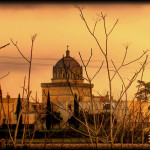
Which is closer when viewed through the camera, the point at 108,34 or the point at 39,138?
the point at 108,34

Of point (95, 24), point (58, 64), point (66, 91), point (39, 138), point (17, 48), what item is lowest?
point (39, 138)

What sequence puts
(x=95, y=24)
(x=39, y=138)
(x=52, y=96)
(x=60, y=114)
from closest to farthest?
(x=95, y=24), (x=39, y=138), (x=60, y=114), (x=52, y=96)

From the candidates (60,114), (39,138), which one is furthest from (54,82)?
A: (39,138)

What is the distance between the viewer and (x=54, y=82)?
5825 cm

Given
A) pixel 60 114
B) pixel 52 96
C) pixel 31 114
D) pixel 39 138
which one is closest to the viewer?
pixel 39 138

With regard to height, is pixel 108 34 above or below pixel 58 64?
below

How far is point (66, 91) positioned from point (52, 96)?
251 cm

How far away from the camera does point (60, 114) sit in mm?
35875

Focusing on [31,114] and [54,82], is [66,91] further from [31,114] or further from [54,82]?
[31,114]

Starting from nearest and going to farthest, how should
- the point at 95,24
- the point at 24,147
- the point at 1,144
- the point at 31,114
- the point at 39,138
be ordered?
the point at 24,147
the point at 95,24
the point at 1,144
the point at 39,138
the point at 31,114

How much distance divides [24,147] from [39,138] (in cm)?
1669

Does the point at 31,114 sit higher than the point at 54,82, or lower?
lower

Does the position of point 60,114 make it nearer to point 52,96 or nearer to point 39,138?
point 39,138

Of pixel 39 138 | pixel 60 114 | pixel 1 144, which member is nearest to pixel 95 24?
pixel 1 144
